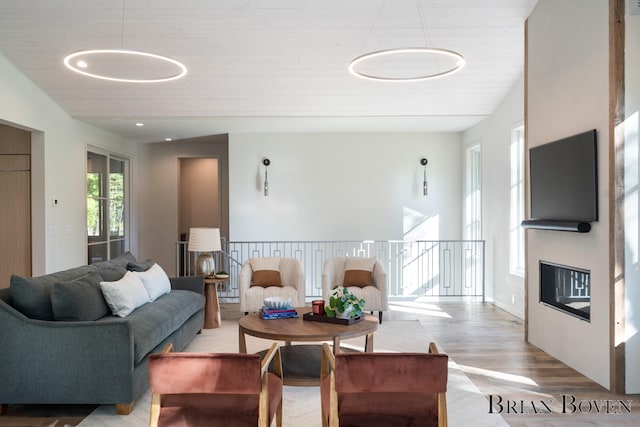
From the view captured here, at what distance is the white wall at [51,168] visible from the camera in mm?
6434

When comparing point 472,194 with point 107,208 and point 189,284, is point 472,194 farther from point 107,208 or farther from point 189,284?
point 107,208

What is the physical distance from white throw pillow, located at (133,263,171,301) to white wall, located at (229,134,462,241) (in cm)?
370

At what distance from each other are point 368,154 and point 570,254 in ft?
16.1

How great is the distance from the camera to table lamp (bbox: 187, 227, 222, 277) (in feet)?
20.5

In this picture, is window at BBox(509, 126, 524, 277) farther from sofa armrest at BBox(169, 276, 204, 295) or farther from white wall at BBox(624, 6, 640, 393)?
sofa armrest at BBox(169, 276, 204, 295)

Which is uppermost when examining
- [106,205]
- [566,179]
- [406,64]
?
[406,64]

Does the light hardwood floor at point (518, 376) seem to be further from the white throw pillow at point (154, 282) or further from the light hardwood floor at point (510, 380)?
the white throw pillow at point (154, 282)

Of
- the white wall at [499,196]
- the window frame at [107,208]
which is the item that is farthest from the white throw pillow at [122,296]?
the white wall at [499,196]

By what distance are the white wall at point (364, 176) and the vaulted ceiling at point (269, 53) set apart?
38.4 inches

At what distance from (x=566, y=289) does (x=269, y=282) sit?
11.4 ft

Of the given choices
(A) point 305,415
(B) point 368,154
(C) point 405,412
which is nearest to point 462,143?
(B) point 368,154

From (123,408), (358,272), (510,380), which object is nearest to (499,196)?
(358,272)

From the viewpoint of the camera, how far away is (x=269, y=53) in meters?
6.11

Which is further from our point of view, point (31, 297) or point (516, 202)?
point (516, 202)
